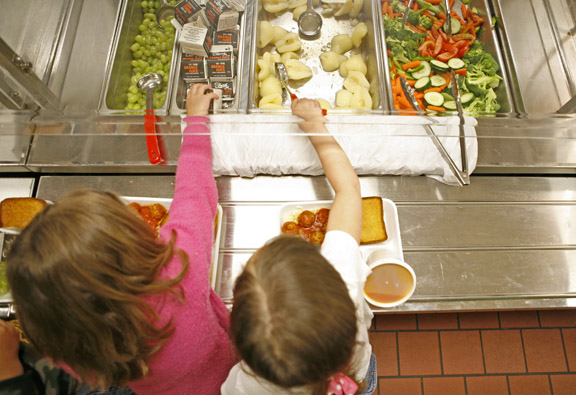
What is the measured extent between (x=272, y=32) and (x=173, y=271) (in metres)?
1.53

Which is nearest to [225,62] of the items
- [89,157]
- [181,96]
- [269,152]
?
[181,96]

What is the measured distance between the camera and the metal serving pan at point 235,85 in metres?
1.82

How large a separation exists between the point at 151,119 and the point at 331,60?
3.41 ft

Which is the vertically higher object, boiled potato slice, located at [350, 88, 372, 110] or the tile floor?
boiled potato slice, located at [350, 88, 372, 110]

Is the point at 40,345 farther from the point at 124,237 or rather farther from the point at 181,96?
the point at 181,96

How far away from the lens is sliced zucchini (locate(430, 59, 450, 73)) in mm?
1989

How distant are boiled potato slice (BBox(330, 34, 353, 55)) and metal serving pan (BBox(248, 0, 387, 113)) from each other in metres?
0.05

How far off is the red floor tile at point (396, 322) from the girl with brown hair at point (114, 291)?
4.22ft

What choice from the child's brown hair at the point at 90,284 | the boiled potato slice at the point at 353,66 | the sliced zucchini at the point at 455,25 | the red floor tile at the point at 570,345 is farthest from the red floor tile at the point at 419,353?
the sliced zucchini at the point at 455,25

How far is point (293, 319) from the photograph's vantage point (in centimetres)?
76

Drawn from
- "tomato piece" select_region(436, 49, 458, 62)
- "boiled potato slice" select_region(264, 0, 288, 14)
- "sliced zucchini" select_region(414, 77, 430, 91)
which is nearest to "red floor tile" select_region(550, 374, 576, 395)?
"sliced zucchini" select_region(414, 77, 430, 91)

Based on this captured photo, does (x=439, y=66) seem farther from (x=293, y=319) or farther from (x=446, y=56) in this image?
(x=293, y=319)

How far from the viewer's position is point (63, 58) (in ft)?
6.25

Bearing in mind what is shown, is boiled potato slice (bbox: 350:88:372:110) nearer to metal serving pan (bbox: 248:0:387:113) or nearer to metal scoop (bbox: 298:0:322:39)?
metal serving pan (bbox: 248:0:387:113)
